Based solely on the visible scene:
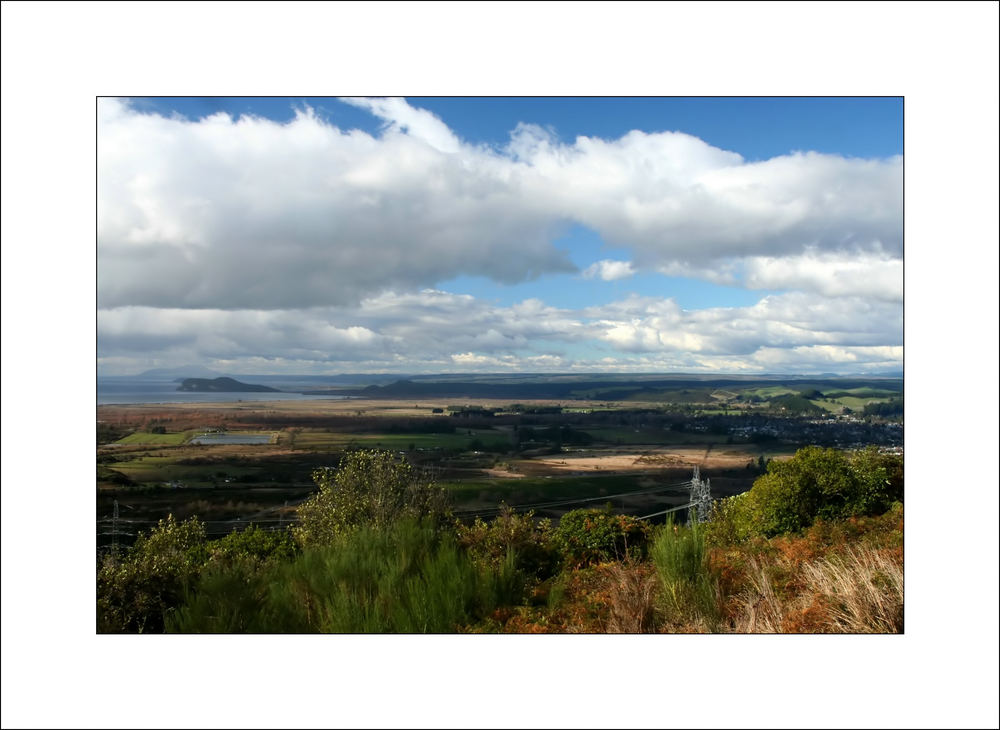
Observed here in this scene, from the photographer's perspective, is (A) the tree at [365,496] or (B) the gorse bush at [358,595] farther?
(A) the tree at [365,496]

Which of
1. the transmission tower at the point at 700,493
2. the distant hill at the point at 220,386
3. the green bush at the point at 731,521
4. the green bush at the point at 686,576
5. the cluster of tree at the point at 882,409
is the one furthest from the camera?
the distant hill at the point at 220,386

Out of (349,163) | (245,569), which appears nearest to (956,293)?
(245,569)

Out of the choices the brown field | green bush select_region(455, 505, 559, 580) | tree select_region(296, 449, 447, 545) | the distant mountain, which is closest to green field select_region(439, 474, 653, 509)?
the brown field

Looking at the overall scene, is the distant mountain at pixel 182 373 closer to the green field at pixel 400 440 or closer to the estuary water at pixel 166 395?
the estuary water at pixel 166 395

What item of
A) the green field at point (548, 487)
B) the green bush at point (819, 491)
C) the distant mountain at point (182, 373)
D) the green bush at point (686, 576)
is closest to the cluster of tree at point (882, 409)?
the green bush at point (819, 491)

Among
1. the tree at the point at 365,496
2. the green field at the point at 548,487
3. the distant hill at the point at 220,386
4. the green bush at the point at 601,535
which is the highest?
the distant hill at the point at 220,386

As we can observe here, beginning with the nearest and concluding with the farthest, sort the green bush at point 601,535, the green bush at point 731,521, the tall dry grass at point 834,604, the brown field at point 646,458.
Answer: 1. the tall dry grass at point 834,604
2. the green bush at point 601,535
3. the green bush at point 731,521
4. the brown field at point 646,458

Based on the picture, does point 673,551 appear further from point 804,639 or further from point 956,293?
point 956,293
